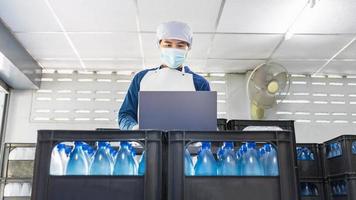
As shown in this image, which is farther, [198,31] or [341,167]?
[198,31]

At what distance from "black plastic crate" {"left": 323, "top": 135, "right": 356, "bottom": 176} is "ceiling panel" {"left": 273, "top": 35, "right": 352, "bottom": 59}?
114cm

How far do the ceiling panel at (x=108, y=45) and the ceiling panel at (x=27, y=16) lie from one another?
328 mm

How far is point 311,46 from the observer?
13.3ft

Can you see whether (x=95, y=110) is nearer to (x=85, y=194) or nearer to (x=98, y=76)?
(x=98, y=76)

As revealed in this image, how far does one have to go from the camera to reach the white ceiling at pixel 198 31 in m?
3.26

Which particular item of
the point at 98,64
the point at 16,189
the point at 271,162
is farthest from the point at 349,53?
the point at 16,189

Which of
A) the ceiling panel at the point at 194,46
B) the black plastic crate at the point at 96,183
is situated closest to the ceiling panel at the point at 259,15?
the ceiling panel at the point at 194,46

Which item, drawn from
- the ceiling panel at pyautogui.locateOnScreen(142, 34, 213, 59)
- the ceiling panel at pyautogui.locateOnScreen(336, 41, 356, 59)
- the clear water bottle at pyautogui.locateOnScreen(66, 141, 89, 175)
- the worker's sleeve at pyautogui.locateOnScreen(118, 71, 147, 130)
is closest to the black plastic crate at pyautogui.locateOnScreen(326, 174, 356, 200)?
the ceiling panel at pyautogui.locateOnScreen(336, 41, 356, 59)

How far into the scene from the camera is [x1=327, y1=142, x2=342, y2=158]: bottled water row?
3.20 m

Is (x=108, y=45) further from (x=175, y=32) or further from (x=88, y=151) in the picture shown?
(x=88, y=151)

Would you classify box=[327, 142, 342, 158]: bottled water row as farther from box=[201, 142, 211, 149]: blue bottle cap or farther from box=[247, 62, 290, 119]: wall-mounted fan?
box=[201, 142, 211, 149]: blue bottle cap

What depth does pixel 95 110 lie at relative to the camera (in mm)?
4703

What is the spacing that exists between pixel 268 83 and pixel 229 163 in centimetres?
298

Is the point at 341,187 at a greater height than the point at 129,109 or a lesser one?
lesser
